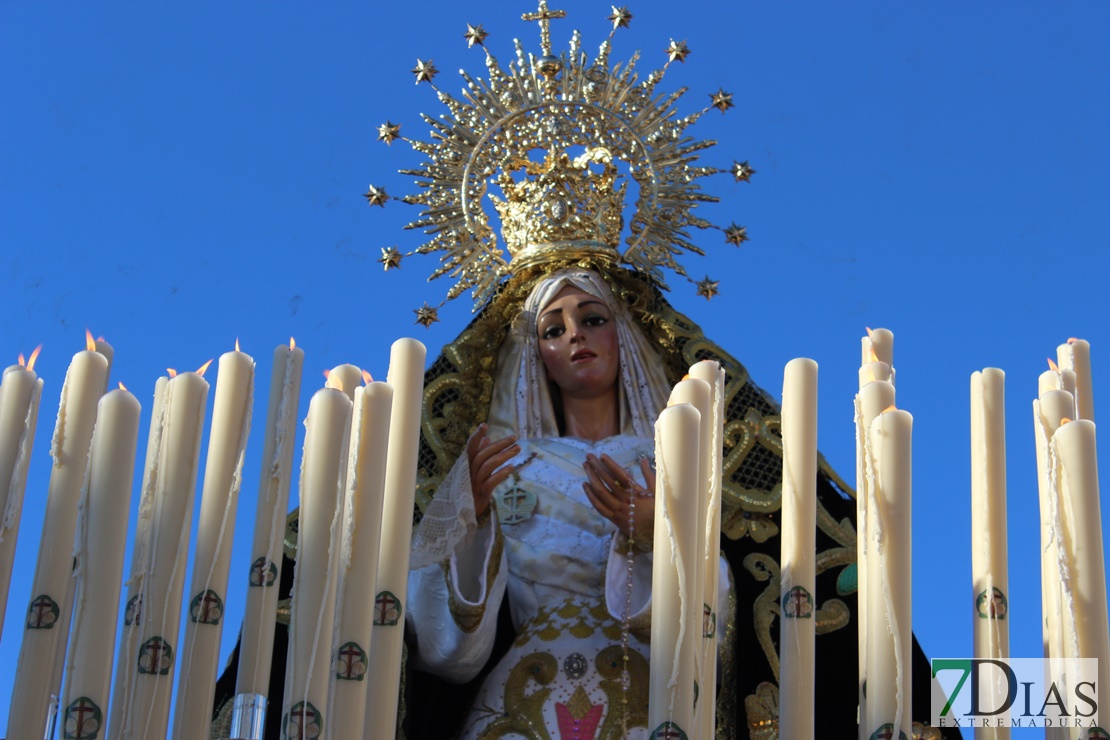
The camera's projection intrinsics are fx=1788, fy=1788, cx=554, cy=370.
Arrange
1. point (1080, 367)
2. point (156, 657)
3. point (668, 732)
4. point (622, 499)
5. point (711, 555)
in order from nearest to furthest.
Answer: point (668, 732)
point (156, 657)
point (711, 555)
point (1080, 367)
point (622, 499)

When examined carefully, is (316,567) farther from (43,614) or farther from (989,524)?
(989,524)

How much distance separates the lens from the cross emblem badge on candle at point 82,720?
319 cm

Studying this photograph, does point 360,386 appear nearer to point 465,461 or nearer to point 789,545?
point 789,545

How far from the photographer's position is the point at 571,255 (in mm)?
6363

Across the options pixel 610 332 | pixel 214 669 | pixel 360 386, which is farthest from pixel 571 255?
pixel 214 669

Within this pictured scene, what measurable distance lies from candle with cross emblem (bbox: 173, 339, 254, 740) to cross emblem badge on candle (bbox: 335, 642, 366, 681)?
0.24 m

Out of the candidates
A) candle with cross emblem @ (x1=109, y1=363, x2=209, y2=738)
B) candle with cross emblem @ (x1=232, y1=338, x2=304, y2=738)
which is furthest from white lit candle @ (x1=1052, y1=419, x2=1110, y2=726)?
candle with cross emblem @ (x1=109, y1=363, x2=209, y2=738)

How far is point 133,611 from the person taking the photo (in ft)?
11.2

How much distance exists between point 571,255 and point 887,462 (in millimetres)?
3095

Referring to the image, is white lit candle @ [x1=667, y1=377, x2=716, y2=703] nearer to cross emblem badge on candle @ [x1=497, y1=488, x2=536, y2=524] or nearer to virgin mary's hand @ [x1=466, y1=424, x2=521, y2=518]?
virgin mary's hand @ [x1=466, y1=424, x2=521, y2=518]

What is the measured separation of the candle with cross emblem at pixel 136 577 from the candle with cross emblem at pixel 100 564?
1.6 inches

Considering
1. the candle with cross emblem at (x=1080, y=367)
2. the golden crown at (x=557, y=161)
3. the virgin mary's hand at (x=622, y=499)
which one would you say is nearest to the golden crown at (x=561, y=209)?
the golden crown at (x=557, y=161)

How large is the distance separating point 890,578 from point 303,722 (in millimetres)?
1108

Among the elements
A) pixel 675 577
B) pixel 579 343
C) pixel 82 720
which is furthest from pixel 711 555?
pixel 579 343
